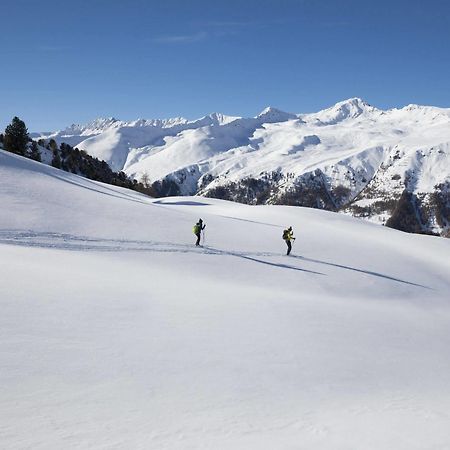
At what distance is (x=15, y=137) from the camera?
7506 cm

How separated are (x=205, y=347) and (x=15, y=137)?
76.7 m

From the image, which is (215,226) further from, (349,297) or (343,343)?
(343,343)

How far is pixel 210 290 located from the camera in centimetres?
1780

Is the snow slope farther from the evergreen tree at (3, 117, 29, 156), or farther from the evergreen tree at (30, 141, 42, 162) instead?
the evergreen tree at (30, 141, 42, 162)

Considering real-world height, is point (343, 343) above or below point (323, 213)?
below

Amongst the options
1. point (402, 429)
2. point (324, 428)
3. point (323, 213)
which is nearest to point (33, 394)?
point (324, 428)

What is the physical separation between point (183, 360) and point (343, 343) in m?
6.19

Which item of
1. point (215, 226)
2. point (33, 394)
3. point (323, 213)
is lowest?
point (33, 394)

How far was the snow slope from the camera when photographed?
7.88 m

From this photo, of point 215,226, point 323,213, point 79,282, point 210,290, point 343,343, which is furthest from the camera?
point 323,213

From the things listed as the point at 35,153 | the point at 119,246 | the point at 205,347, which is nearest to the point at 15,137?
the point at 35,153

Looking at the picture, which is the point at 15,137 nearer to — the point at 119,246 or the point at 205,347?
the point at 119,246

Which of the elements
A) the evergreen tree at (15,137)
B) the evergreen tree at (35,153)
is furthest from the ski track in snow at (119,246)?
the evergreen tree at (35,153)

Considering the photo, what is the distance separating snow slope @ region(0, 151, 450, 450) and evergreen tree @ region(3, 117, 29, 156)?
55.3 m
